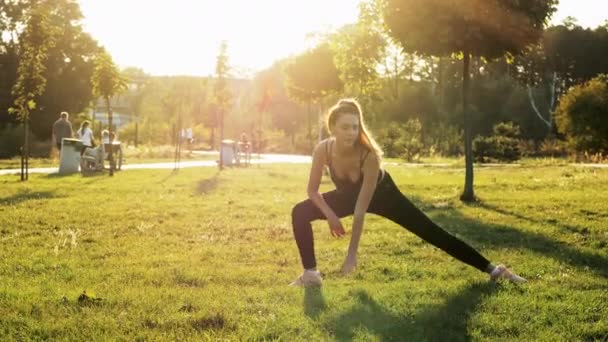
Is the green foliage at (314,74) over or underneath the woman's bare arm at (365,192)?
over

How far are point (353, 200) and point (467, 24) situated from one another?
311 inches

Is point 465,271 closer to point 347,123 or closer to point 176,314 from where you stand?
point 347,123

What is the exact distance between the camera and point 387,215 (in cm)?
589

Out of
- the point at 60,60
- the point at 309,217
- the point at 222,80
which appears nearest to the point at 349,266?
the point at 309,217

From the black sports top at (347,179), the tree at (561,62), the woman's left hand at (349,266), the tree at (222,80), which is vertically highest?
the tree at (561,62)

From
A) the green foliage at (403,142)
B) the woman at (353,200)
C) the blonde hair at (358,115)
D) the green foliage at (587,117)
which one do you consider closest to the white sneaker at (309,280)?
the woman at (353,200)

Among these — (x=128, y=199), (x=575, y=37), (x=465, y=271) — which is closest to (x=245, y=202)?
(x=128, y=199)

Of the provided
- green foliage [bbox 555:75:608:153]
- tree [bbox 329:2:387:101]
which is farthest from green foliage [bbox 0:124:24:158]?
green foliage [bbox 555:75:608:153]

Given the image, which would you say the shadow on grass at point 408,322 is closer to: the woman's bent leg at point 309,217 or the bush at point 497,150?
the woman's bent leg at point 309,217

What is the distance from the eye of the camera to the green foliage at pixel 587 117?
29578mm

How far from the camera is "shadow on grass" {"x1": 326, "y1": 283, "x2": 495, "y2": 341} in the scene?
426cm

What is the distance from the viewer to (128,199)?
1335 cm

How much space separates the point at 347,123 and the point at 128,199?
8842mm

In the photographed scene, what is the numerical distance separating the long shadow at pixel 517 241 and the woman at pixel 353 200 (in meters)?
1.49
